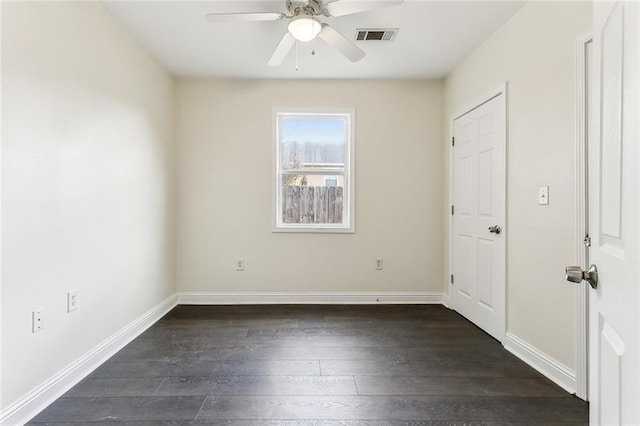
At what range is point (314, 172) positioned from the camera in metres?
3.56

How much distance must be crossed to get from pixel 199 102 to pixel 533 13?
9.83 feet

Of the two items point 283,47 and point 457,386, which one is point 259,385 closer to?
point 457,386

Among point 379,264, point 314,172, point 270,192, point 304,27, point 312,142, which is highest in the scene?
point 304,27

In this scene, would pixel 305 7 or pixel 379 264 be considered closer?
pixel 305 7

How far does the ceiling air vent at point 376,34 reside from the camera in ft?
8.00

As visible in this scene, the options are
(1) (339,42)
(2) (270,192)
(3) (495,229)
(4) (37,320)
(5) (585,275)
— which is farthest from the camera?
(2) (270,192)

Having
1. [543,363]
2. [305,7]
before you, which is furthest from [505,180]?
[305,7]

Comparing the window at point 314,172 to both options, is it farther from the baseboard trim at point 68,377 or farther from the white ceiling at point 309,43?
the baseboard trim at point 68,377

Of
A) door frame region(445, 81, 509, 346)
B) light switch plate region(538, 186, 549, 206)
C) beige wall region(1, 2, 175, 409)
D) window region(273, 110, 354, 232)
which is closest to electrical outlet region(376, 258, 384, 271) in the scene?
window region(273, 110, 354, 232)

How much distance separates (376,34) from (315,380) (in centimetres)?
253

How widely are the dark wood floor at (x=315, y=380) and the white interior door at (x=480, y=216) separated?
285 millimetres

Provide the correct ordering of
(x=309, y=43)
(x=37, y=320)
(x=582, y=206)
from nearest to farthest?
(x=37, y=320), (x=582, y=206), (x=309, y=43)

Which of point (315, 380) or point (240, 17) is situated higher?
point (240, 17)

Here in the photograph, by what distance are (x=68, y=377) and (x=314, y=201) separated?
246 cm
